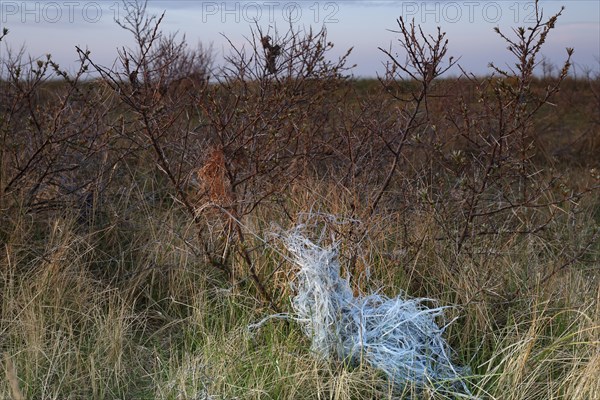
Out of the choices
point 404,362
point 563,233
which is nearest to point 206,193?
point 404,362

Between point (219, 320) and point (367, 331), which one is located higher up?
point (367, 331)

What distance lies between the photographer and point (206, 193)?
4.08m

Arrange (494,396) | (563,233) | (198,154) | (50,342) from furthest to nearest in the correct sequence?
(563,233)
(198,154)
(50,342)
(494,396)

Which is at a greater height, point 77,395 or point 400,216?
point 400,216

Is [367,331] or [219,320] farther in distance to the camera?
[219,320]

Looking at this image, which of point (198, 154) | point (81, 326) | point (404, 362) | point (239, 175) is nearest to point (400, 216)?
point (239, 175)

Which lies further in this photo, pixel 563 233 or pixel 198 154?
pixel 563 233

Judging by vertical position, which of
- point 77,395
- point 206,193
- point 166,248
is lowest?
point 77,395

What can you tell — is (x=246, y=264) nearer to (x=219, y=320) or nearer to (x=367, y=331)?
(x=219, y=320)

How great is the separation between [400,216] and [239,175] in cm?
96

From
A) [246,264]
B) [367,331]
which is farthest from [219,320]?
[367,331]

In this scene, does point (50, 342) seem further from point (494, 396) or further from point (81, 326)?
point (494, 396)

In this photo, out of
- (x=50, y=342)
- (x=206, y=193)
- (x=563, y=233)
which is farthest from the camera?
(x=563, y=233)

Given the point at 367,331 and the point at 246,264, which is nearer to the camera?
the point at 367,331
